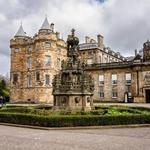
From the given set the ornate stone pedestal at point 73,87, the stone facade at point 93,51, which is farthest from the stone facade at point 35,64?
the ornate stone pedestal at point 73,87

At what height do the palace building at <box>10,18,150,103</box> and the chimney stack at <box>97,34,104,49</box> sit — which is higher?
the chimney stack at <box>97,34,104,49</box>

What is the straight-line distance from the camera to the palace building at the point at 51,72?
47.4 metres

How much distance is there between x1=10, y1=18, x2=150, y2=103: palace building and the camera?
47.4 metres

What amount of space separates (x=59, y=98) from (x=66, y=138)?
9.86 metres

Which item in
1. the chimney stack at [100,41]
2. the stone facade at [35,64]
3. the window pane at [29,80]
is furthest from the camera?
the chimney stack at [100,41]

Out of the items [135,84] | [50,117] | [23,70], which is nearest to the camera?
[50,117]

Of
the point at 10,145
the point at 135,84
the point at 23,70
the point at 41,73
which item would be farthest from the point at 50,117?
the point at 23,70

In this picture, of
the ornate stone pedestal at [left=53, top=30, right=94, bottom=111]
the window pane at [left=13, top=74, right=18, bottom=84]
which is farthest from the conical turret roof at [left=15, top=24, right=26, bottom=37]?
the ornate stone pedestal at [left=53, top=30, right=94, bottom=111]

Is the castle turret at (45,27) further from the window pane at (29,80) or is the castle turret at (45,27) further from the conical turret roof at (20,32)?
the window pane at (29,80)

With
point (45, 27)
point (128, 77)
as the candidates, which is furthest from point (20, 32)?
point (128, 77)

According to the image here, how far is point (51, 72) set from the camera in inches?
2104

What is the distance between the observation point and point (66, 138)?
39.6 ft

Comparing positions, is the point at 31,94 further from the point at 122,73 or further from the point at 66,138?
the point at 66,138

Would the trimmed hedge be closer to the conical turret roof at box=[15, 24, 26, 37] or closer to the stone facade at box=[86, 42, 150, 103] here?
the stone facade at box=[86, 42, 150, 103]
